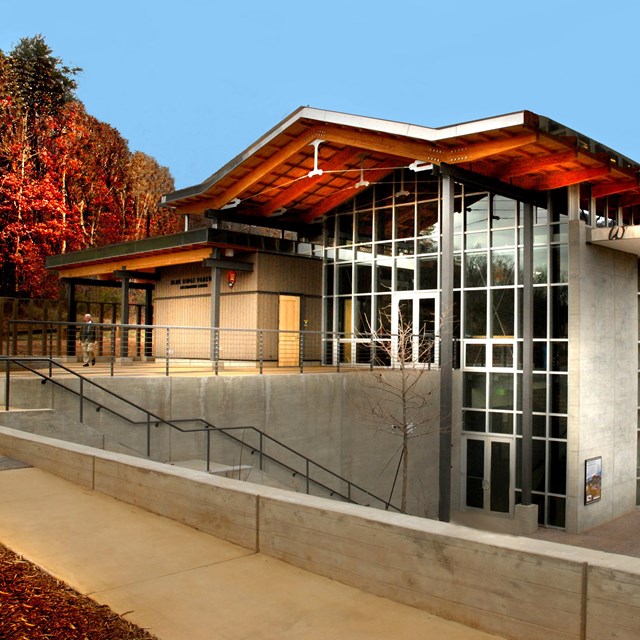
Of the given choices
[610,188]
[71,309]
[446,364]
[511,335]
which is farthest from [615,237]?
[71,309]

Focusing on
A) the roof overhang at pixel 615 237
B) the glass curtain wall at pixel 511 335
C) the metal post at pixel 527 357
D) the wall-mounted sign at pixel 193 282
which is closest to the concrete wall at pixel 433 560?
the metal post at pixel 527 357

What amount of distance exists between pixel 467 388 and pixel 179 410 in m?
9.51

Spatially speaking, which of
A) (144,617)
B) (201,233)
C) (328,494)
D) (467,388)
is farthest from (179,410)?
(144,617)

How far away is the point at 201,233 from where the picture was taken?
21016 mm

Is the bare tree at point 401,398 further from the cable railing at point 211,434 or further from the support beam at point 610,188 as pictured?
the support beam at point 610,188

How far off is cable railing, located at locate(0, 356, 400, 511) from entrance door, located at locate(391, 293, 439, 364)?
4.28m

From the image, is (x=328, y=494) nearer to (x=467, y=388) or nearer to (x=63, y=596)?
(x=467, y=388)

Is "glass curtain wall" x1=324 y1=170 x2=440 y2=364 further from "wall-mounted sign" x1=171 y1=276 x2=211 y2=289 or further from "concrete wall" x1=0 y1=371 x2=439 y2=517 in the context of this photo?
"wall-mounted sign" x1=171 y1=276 x2=211 y2=289

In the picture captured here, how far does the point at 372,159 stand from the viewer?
21344mm

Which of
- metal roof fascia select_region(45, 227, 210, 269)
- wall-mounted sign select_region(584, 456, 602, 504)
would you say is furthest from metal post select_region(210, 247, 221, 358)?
wall-mounted sign select_region(584, 456, 602, 504)

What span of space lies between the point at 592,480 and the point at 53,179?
116 ft

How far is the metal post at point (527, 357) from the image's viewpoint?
19062 millimetres

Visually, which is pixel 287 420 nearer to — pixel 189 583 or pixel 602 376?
pixel 602 376

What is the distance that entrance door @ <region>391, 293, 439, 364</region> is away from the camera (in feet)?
67.9
